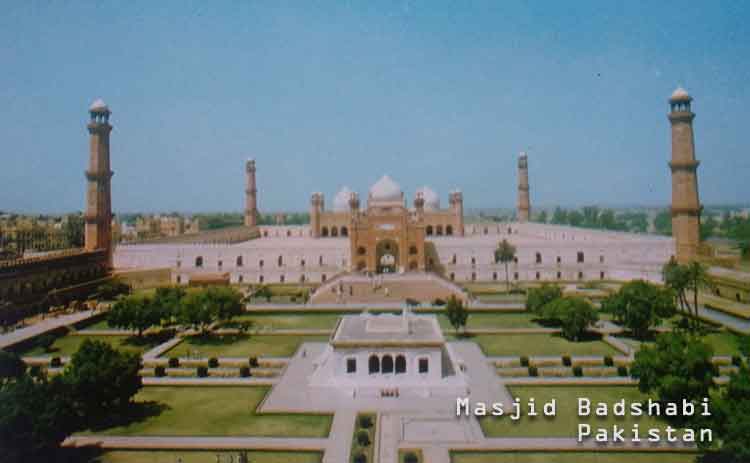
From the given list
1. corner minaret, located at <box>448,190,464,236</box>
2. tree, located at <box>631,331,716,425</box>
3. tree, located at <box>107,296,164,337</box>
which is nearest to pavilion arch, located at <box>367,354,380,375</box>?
tree, located at <box>631,331,716,425</box>

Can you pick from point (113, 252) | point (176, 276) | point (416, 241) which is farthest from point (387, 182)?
point (113, 252)

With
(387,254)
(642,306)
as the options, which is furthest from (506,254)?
(642,306)

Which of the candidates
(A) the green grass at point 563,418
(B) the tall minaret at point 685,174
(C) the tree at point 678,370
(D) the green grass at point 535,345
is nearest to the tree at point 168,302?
(D) the green grass at point 535,345

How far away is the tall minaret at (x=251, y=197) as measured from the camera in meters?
82.9

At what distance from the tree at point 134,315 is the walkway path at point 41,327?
4.50m

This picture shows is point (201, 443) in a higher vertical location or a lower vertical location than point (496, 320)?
lower

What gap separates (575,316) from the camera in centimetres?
2989

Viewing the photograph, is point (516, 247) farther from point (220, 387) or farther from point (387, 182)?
point (220, 387)

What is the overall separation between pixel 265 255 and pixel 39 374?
37500mm

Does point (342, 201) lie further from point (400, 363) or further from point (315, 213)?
point (400, 363)

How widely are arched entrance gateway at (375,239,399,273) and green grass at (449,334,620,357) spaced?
2234 cm

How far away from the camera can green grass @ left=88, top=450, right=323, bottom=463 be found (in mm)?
16594

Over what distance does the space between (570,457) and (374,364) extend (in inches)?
364

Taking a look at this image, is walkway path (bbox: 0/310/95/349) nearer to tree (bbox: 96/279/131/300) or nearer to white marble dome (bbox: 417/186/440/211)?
tree (bbox: 96/279/131/300)
